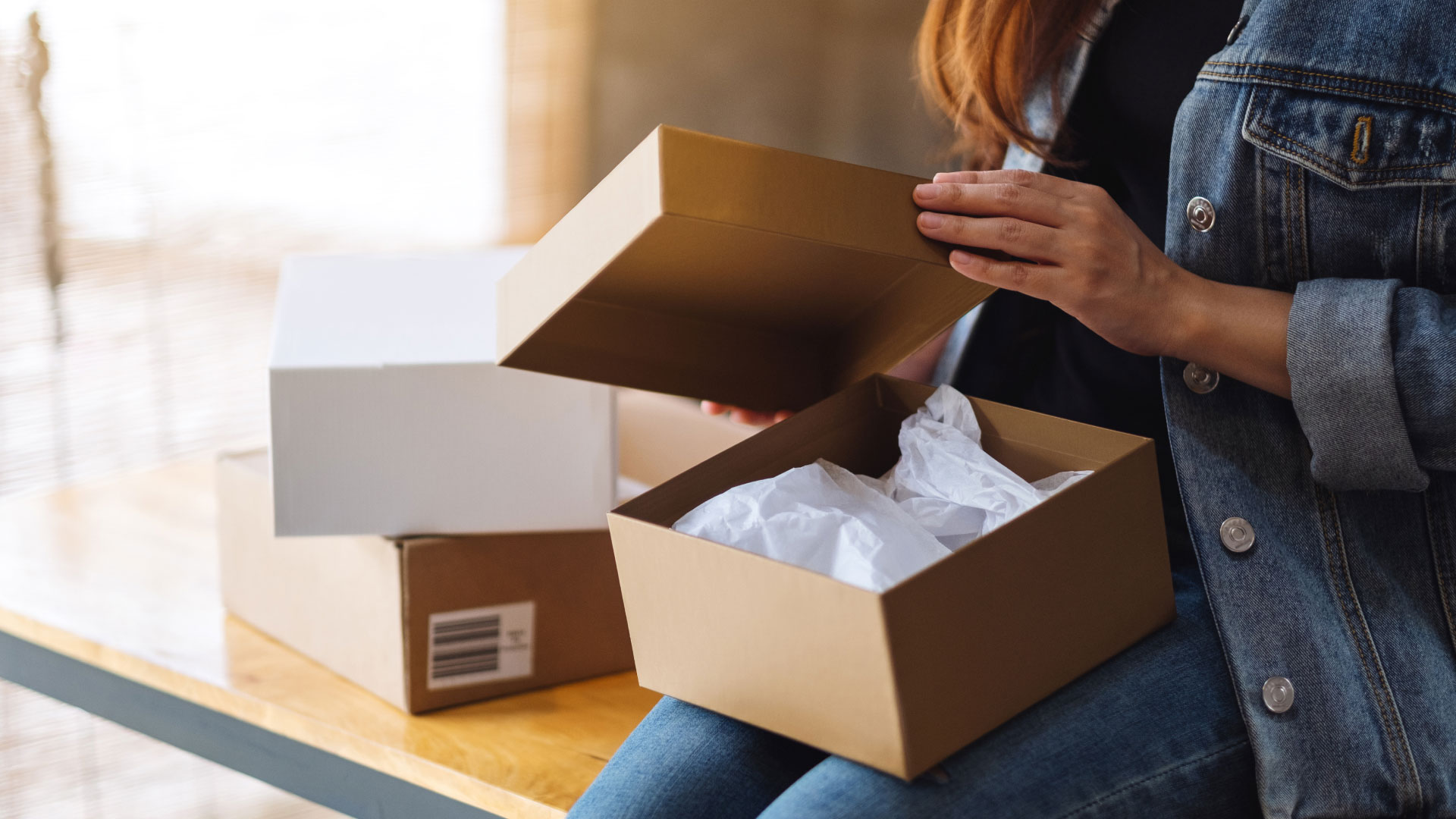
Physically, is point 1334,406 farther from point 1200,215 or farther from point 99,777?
point 99,777

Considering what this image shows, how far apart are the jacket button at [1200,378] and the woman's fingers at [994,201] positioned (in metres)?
0.17

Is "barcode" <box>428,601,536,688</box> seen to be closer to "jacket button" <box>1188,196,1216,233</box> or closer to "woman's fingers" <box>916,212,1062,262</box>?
"woman's fingers" <box>916,212,1062,262</box>

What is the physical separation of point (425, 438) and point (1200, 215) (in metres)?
0.60

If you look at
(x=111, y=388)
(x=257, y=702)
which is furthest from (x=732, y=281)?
(x=111, y=388)

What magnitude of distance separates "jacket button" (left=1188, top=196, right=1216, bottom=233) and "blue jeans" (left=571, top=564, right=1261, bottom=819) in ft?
0.85

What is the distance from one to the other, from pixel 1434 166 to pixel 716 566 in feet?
1.67

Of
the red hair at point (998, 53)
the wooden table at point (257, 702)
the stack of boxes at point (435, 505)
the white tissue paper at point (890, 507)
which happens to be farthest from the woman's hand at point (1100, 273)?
the wooden table at point (257, 702)

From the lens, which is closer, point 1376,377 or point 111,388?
point 1376,377

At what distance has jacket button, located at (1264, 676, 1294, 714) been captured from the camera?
0.70m

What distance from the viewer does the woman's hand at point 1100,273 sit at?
0.68m

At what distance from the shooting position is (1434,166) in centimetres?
70

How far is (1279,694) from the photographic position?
0.70 m

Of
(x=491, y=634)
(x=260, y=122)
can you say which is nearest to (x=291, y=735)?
(x=491, y=634)

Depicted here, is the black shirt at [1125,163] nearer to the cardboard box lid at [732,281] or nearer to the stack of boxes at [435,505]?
the cardboard box lid at [732,281]
